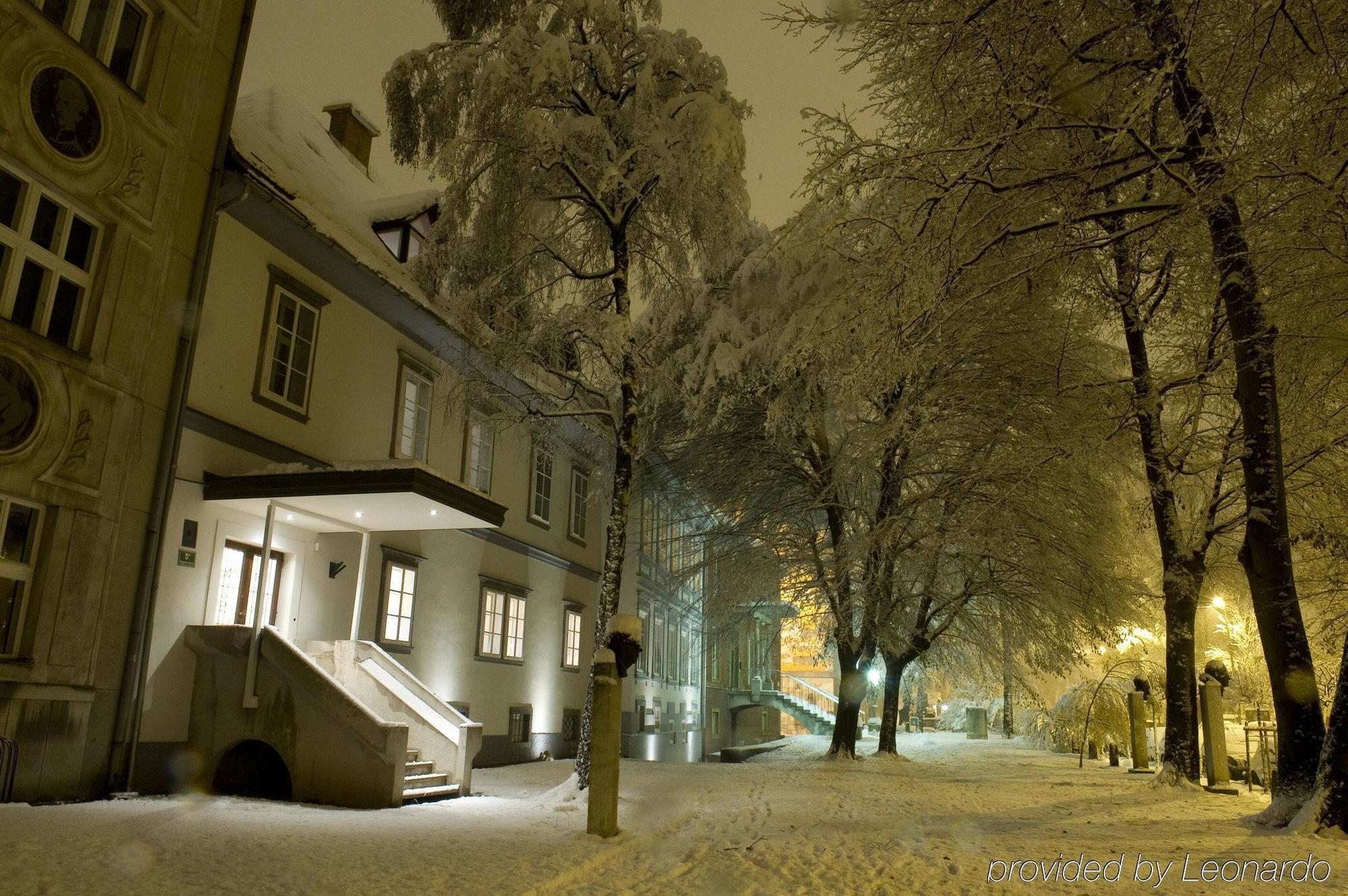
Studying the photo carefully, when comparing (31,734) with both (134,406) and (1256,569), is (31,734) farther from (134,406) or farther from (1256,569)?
(1256,569)

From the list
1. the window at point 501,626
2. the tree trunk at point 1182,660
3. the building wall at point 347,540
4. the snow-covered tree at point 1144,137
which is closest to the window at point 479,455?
the building wall at point 347,540

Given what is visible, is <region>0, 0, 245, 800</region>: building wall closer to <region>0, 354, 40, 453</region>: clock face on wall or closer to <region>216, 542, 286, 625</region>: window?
<region>0, 354, 40, 453</region>: clock face on wall

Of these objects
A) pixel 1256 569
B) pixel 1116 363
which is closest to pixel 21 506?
pixel 1256 569

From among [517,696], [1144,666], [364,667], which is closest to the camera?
[364,667]

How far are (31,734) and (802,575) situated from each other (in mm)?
14229

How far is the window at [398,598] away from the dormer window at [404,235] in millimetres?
5607

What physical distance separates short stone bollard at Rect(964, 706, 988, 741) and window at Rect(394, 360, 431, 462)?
2823 centimetres

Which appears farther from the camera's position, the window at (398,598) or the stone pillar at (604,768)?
the window at (398,598)

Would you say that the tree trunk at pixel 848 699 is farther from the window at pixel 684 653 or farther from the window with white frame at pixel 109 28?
the window with white frame at pixel 109 28

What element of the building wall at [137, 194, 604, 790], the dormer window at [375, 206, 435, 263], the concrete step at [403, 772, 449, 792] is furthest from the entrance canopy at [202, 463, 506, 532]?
the dormer window at [375, 206, 435, 263]

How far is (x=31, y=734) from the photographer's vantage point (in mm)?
9141

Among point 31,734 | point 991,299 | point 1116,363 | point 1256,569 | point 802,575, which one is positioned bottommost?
point 31,734

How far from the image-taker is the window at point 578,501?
2277 centimetres

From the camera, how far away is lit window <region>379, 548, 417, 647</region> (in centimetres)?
1512
